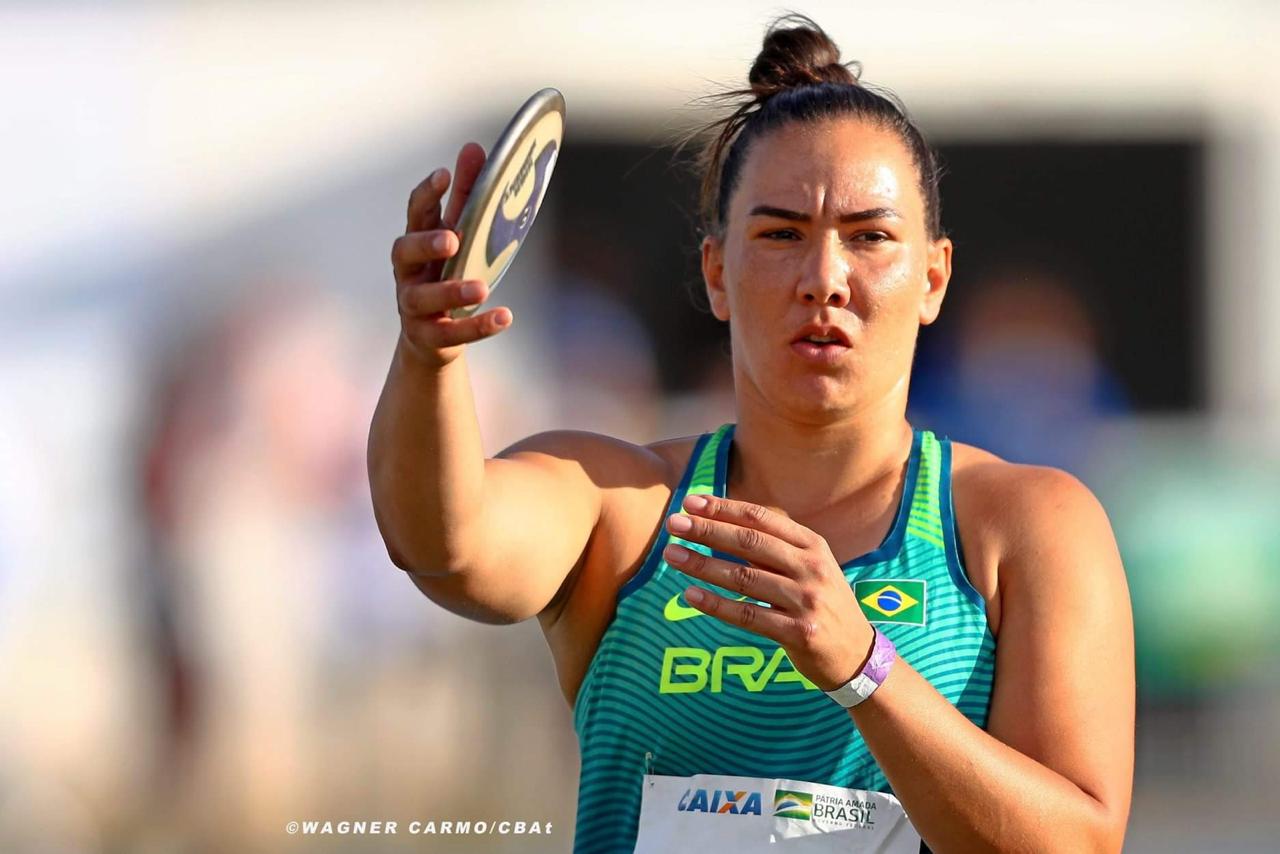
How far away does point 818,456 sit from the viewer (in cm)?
210

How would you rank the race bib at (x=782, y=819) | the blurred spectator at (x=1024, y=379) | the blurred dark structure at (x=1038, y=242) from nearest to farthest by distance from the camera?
1. the race bib at (x=782, y=819)
2. the blurred spectator at (x=1024, y=379)
3. the blurred dark structure at (x=1038, y=242)

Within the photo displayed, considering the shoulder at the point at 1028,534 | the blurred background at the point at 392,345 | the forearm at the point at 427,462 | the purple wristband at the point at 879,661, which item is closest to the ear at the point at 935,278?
the shoulder at the point at 1028,534

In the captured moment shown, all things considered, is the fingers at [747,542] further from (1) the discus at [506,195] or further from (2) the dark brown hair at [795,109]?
(2) the dark brown hair at [795,109]

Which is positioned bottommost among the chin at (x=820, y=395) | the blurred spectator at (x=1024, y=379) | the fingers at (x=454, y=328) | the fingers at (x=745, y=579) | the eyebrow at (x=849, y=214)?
the blurred spectator at (x=1024, y=379)

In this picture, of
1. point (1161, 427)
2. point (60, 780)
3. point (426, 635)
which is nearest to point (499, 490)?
point (426, 635)

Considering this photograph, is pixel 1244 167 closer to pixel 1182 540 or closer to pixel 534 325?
pixel 1182 540

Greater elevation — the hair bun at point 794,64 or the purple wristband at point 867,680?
the hair bun at point 794,64

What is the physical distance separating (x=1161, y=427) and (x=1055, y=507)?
3.35 metres

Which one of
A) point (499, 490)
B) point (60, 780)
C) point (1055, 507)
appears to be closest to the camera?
point (499, 490)

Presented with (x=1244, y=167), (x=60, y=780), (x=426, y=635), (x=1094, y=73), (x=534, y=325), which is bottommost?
(x=60, y=780)

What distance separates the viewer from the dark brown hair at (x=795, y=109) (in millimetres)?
2133

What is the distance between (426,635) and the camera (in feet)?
15.7

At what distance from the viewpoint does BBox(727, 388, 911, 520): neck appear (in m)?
2.08

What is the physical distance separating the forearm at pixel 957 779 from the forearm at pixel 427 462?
0.49 metres
